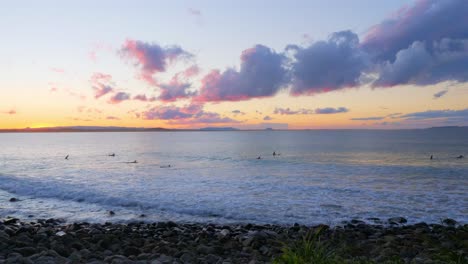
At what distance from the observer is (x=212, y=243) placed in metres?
11.8

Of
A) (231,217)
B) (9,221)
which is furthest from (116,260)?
(9,221)

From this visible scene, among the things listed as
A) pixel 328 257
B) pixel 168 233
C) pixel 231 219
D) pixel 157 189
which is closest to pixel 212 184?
pixel 157 189

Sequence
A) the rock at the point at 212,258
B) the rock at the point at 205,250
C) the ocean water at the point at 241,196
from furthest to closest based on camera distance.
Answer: the ocean water at the point at 241,196
the rock at the point at 205,250
the rock at the point at 212,258

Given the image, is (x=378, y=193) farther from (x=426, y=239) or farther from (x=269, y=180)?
(x=426, y=239)

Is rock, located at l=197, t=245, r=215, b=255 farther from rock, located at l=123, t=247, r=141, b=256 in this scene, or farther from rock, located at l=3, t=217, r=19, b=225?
rock, located at l=3, t=217, r=19, b=225

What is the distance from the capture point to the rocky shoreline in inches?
363

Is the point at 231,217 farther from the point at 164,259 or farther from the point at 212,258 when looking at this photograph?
the point at 164,259

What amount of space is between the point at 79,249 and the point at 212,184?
1926 centimetres

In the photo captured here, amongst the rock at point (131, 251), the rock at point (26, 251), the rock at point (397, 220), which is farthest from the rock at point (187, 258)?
the rock at point (397, 220)

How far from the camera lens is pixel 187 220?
17.3 meters

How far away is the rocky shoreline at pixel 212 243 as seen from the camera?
9227 millimetres

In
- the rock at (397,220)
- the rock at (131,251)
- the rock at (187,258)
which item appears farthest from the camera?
the rock at (397,220)

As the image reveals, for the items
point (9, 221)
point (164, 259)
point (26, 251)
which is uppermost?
point (26, 251)

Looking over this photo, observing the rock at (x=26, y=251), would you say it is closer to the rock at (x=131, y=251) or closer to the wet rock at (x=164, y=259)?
the rock at (x=131, y=251)
